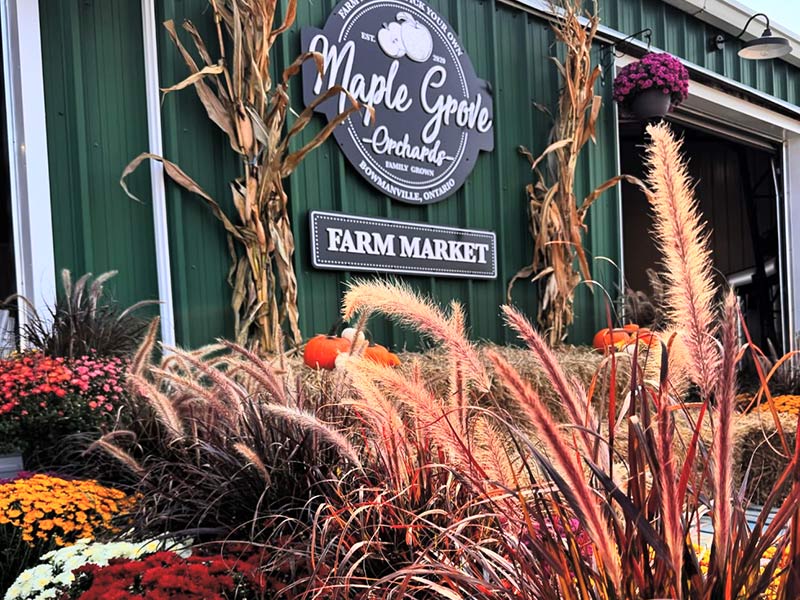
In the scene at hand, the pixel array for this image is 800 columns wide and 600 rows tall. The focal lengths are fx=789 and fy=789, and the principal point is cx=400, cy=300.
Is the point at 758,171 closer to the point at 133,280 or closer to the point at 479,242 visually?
the point at 479,242

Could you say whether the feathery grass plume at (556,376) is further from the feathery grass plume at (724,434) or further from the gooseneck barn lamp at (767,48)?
the gooseneck barn lamp at (767,48)

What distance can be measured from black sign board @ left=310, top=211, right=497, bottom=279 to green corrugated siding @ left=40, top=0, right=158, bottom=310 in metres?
0.95

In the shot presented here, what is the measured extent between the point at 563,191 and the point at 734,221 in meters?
7.30

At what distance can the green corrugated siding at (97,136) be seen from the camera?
3.51 meters

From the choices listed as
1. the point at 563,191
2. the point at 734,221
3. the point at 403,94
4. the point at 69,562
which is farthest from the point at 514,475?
the point at 734,221

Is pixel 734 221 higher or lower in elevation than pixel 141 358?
higher

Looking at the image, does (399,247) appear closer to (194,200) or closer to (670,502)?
(194,200)

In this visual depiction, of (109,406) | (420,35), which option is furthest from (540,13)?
(109,406)

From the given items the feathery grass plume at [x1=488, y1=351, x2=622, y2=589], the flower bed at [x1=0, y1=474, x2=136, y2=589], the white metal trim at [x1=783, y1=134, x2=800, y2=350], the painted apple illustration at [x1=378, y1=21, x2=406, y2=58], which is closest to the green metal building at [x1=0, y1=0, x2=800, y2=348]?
the painted apple illustration at [x1=378, y1=21, x2=406, y2=58]

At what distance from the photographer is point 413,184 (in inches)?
191

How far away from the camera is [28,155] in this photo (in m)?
3.38

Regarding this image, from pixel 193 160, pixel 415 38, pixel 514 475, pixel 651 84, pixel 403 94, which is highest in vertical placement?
pixel 415 38

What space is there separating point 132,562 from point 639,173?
34.4ft

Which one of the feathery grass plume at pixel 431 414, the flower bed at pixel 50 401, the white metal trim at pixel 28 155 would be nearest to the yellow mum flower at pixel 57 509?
the flower bed at pixel 50 401
